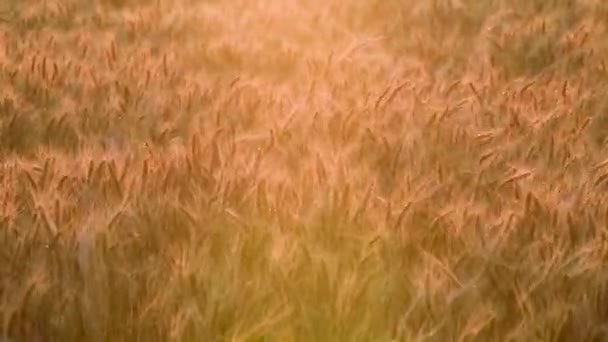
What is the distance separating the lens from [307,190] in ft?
5.88

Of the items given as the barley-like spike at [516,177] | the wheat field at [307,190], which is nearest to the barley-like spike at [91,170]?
the wheat field at [307,190]

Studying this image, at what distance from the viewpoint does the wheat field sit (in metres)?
1.52

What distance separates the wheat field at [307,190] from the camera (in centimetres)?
152

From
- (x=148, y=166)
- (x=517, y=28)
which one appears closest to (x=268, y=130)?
(x=148, y=166)

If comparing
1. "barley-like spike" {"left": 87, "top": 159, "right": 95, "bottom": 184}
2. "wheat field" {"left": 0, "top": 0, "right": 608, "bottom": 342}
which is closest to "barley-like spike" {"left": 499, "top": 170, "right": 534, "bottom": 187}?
"wheat field" {"left": 0, "top": 0, "right": 608, "bottom": 342}

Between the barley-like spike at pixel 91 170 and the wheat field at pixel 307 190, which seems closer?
the wheat field at pixel 307 190

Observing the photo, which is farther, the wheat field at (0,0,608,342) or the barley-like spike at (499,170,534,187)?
the barley-like spike at (499,170,534,187)

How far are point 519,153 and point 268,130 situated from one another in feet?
1.65

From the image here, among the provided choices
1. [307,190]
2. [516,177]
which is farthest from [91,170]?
[516,177]

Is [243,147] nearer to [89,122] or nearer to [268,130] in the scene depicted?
[268,130]

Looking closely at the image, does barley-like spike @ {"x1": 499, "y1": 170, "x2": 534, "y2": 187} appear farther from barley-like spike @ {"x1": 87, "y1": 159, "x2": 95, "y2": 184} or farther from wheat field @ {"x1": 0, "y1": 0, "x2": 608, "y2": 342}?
barley-like spike @ {"x1": 87, "y1": 159, "x2": 95, "y2": 184}

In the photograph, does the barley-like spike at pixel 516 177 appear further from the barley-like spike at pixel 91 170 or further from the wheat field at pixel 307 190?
the barley-like spike at pixel 91 170

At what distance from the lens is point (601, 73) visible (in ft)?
8.89

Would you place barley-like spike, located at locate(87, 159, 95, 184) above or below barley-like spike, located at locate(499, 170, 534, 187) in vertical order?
below
